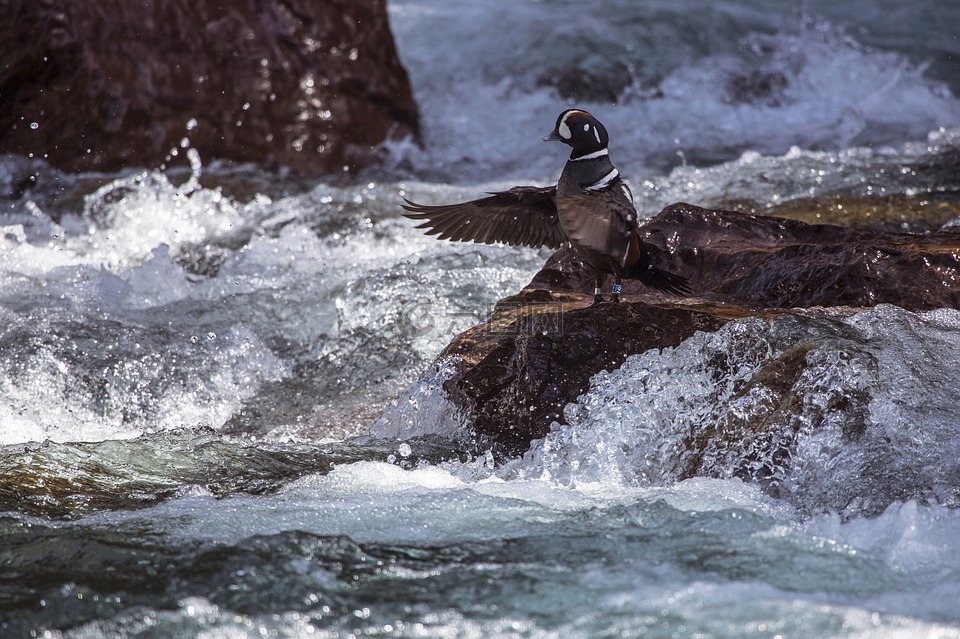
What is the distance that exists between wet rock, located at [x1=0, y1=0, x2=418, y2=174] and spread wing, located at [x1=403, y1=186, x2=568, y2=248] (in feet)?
10.9

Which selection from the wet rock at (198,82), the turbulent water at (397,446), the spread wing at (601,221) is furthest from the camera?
the wet rock at (198,82)

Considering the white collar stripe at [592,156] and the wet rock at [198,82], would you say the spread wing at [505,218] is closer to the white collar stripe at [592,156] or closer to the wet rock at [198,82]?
the white collar stripe at [592,156]

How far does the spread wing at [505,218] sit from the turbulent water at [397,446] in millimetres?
580

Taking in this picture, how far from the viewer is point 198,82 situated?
21.3 ft

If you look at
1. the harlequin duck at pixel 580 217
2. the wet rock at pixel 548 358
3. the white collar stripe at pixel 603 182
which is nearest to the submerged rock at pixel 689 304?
the wet rock at pixel 548 358

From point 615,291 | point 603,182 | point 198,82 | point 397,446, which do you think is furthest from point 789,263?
point 198,82

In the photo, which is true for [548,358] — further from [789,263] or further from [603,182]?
[789,263]

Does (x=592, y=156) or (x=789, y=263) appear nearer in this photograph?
(x=592, y=156)

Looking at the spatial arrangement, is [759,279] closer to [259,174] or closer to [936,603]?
[936,603]

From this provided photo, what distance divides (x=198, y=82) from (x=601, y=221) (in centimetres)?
435

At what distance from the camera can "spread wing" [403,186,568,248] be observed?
11.1ft

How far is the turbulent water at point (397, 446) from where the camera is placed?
2115 millimetres

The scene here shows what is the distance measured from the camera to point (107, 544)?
236cm

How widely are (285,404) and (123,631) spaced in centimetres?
181
